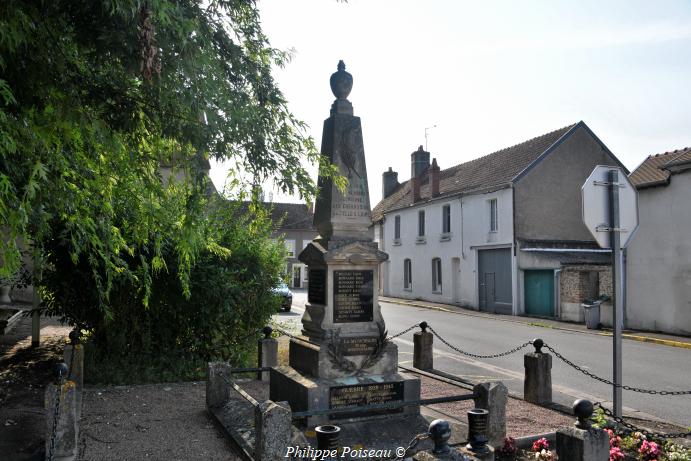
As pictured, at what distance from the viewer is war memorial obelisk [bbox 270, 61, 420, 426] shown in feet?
22.2

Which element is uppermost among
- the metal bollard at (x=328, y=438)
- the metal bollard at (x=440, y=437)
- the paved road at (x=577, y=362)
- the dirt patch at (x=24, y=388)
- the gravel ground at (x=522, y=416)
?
the metal bollard at (x=440, y=437)

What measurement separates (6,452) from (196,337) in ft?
14.9

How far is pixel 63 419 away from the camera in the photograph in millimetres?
5301

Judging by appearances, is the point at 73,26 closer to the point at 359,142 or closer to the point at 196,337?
the point at 359,142

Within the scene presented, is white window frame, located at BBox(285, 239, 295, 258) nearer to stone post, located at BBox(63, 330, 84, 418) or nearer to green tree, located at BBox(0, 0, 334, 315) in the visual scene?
stone post, located at BBox(63, 330, 84, 418)

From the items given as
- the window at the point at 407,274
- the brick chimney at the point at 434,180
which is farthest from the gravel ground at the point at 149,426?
the window at the point at 407,274

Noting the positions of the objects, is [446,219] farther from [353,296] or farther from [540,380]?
[353,296]

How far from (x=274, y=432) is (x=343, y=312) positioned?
2557 millimetres

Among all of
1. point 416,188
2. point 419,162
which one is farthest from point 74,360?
point 419,162

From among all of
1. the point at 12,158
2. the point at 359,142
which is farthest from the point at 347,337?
the point at 12,158

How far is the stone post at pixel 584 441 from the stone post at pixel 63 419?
4.61 metres

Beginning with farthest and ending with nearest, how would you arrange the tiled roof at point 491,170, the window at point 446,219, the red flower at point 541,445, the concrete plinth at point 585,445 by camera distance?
the window at point 446,219 → the tiled roof at point 491,170 → the red flower at point 541,445 → the concrete plinth at point 585,445

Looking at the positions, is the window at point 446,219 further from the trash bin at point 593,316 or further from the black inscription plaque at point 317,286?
the black inscription plaque at point 317,286

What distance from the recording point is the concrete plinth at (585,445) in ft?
15.0
